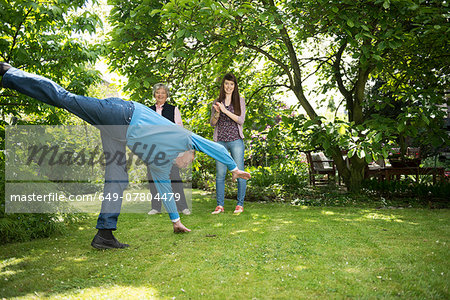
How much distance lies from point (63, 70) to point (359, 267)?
3.88 metres

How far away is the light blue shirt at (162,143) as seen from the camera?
2.95 m

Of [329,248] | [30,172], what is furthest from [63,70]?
[329,248]

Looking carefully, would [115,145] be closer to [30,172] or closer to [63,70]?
[30,172]

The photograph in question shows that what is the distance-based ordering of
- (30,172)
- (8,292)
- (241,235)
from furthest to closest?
(30,172)
(241,235)
(8,292)

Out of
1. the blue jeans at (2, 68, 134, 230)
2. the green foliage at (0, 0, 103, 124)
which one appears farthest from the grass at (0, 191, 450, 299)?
the green foliage at (0, 0, 103, 124)

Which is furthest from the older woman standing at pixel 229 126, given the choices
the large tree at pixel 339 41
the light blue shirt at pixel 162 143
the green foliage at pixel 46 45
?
the green foliage at pixel 46 45

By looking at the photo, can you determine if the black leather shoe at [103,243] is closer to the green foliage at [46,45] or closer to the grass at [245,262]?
the grass at [245,262]

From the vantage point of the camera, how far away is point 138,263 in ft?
8.34

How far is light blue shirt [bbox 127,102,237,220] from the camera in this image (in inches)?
116

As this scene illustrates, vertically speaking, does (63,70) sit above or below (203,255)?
above

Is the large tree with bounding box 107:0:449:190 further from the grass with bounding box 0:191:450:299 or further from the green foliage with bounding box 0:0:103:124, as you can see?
the grass with bounding box 0:191:450:299

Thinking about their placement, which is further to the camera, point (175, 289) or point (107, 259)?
point (107, 259)

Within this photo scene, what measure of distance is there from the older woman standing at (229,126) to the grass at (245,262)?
69cm

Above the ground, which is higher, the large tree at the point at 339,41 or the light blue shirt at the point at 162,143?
the large tree at the point at 339,41
